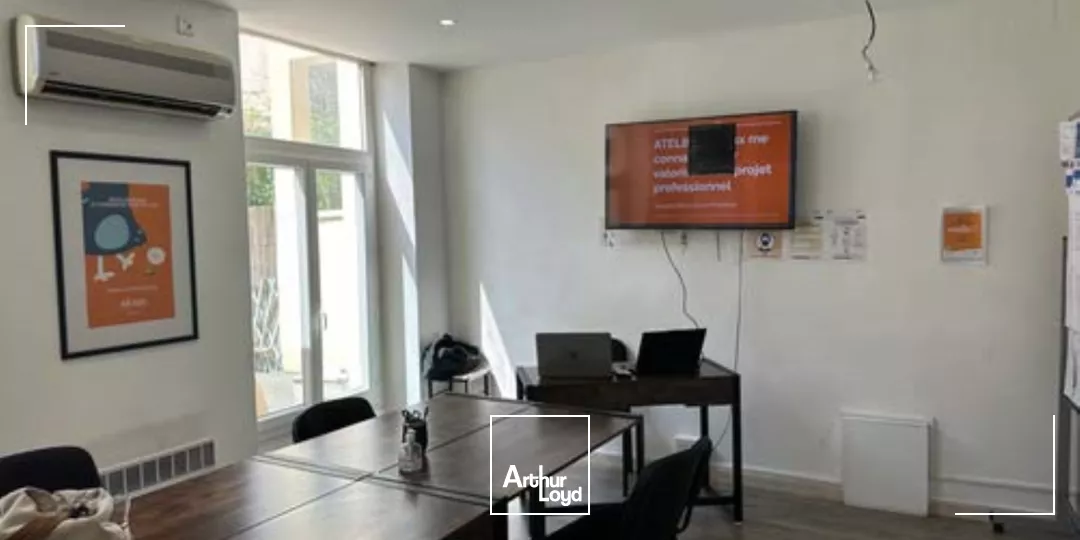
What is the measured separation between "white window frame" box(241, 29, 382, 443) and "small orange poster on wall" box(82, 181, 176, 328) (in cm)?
81

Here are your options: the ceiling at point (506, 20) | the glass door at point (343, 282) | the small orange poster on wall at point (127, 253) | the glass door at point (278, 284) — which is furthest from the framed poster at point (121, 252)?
the glass door at point (343, 282)

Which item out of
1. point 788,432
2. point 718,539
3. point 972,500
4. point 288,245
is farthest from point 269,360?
point 972,500

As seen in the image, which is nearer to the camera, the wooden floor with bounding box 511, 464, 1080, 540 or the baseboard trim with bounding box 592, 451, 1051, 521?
the wooden floor with bounding box 511, 464, 1080, 540

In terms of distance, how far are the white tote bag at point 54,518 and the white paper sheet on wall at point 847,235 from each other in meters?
3.63

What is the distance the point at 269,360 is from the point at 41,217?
1673 mm

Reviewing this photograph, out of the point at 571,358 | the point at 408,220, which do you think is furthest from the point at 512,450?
the point at 408,220

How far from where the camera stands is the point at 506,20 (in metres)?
4.02

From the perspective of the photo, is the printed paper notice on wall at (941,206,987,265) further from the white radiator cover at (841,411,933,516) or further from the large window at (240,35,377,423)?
the large window at (240,35,377,423)

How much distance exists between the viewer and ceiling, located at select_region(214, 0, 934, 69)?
3.76 m

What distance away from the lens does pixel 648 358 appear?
396cm

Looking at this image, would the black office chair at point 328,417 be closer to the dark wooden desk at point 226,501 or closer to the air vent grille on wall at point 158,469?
the dark wooden desk at point 226,501

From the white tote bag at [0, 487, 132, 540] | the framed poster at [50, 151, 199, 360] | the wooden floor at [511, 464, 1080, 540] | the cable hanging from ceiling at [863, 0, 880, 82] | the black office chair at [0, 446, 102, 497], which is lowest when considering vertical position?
the wooden floor at [511, 464, 1080, 540]

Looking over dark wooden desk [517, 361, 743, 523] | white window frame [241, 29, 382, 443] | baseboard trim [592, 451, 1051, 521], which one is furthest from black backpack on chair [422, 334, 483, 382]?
baseboard trim [592, 451, 1051, 521]

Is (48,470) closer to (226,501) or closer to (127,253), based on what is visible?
(226,501)
